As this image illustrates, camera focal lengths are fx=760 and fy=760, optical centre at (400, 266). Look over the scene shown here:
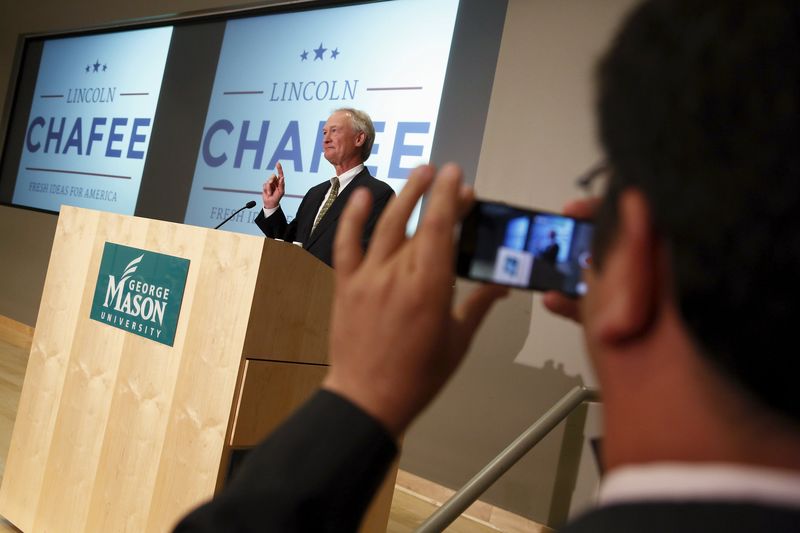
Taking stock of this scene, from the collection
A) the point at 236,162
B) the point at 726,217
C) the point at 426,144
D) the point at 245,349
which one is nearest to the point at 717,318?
the point at 726,217

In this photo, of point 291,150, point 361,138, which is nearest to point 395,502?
point 361,138

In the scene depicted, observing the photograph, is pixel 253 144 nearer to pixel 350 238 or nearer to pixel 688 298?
pixel 350 238

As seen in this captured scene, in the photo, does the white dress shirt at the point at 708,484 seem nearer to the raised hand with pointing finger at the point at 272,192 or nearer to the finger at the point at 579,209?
the finger at the point at 579,209

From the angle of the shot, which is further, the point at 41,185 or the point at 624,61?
the point at 41,185

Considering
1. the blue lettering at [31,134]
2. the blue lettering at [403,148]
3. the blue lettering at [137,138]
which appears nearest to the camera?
the blue lettering at [403,148]

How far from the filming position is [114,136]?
5.80m

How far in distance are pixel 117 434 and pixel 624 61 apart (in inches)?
80.2

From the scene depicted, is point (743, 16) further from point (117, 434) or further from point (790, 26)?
point (117, 434)

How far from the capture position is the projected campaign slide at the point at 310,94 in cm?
396

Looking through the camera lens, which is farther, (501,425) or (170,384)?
(501,425)

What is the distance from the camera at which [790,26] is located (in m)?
0.34

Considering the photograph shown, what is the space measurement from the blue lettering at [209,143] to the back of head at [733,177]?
4777 millimetres

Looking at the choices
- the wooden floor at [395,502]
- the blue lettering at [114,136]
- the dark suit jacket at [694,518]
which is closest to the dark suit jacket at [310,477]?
the dark suit jacket at [694,518]

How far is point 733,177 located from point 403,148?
367 cm
